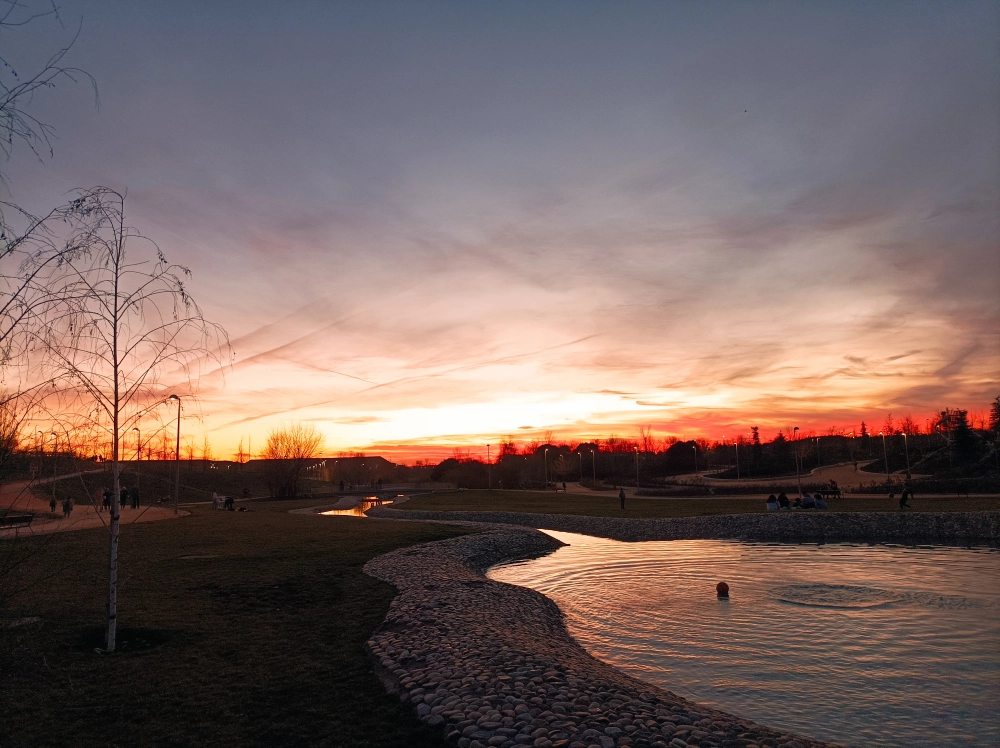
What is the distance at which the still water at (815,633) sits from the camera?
426 inches

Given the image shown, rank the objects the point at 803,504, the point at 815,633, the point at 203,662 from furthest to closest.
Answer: the point at 803,504 → the point at 815,633 → the point at 203,662

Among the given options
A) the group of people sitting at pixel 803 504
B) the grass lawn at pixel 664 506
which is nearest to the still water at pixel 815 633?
the group of people sitting at pixel 803 504

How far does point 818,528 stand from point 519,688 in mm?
32712

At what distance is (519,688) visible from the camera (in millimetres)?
9844

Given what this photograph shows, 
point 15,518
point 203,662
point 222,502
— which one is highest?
point 15,518

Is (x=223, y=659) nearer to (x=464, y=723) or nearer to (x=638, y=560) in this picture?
(x=464, y=723)

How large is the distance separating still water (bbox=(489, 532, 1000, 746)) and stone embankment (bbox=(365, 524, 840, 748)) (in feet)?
5.40

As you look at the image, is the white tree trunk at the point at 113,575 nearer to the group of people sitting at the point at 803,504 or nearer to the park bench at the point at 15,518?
the park bench at the point at 15,518

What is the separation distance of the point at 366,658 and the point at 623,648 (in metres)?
6.43

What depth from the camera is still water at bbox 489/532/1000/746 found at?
1081cm

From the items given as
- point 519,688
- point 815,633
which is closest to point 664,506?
point 815,633

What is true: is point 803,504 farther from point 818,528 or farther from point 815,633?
point 815,633

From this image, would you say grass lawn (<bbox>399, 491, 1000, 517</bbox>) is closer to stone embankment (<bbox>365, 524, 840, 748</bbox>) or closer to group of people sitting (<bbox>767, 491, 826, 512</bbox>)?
group of people sitting (<bbox>767, 491, 826, 512</bbox>)

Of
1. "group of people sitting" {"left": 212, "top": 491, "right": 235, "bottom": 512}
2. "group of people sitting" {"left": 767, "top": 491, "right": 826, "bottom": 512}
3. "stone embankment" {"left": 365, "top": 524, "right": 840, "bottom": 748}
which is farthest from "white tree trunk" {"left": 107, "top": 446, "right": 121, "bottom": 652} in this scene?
"group of people sitting" {"left": 212, "top": 491, "right": 235, "bottom": 512}
